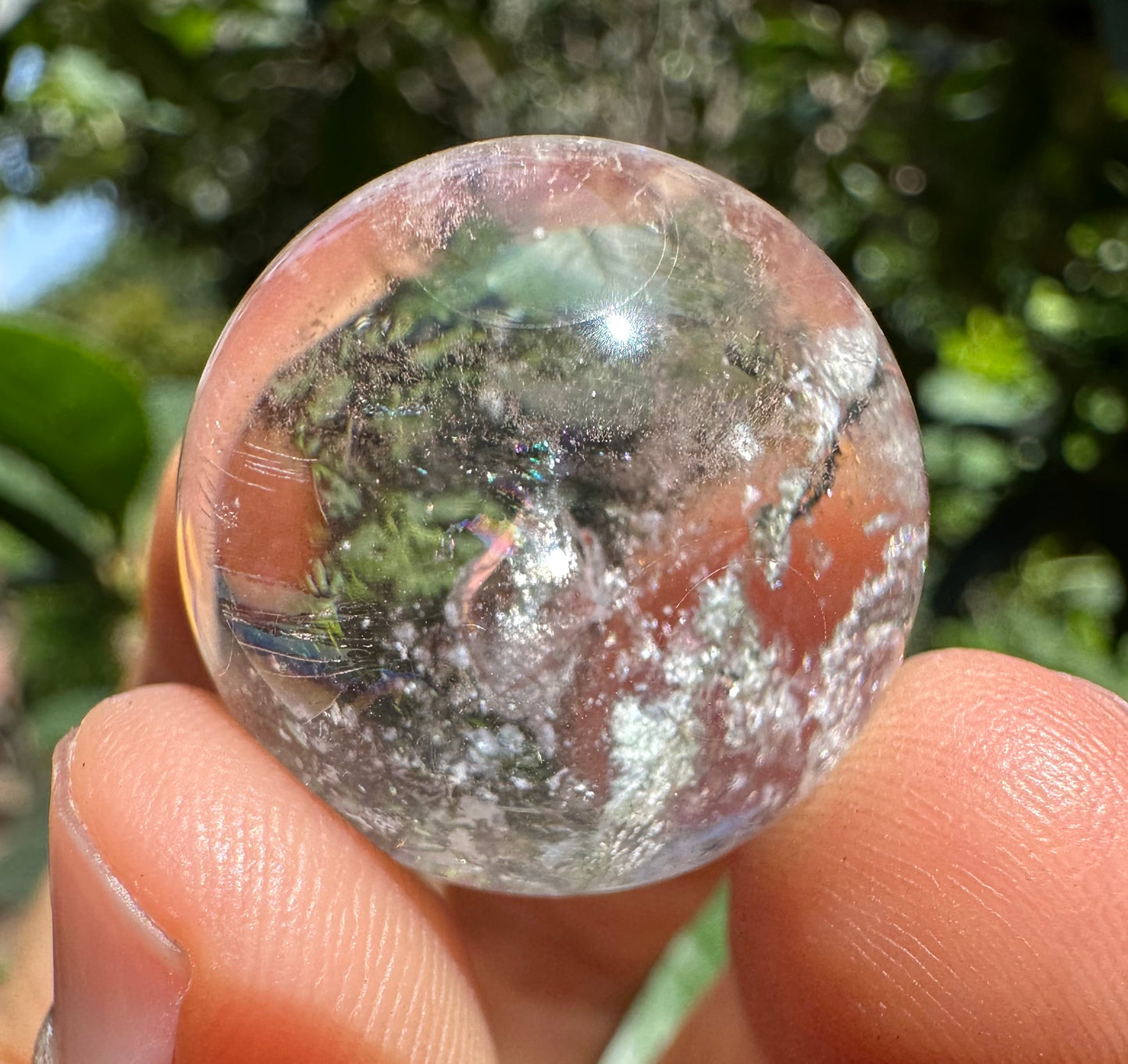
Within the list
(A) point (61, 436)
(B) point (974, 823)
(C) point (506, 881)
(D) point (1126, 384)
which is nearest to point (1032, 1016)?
(B) point (974, 823)

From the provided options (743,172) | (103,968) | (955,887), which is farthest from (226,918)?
(743,172)

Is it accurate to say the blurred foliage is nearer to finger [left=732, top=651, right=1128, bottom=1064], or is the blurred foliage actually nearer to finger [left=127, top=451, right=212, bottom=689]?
finger [left=127, top=451, right=212, bottom=689]

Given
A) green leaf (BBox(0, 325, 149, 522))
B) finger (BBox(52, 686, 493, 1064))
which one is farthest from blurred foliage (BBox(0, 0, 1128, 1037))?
finger (BBox(52, 686, 493, 1064))

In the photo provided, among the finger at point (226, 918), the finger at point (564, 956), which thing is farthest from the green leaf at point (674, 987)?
the finger at point (226, 918)

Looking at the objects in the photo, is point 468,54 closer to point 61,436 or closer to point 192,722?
point 61,436

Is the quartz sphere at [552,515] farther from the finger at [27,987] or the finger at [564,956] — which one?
the finger at [27,987]

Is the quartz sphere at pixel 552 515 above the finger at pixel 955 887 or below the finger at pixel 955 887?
above
